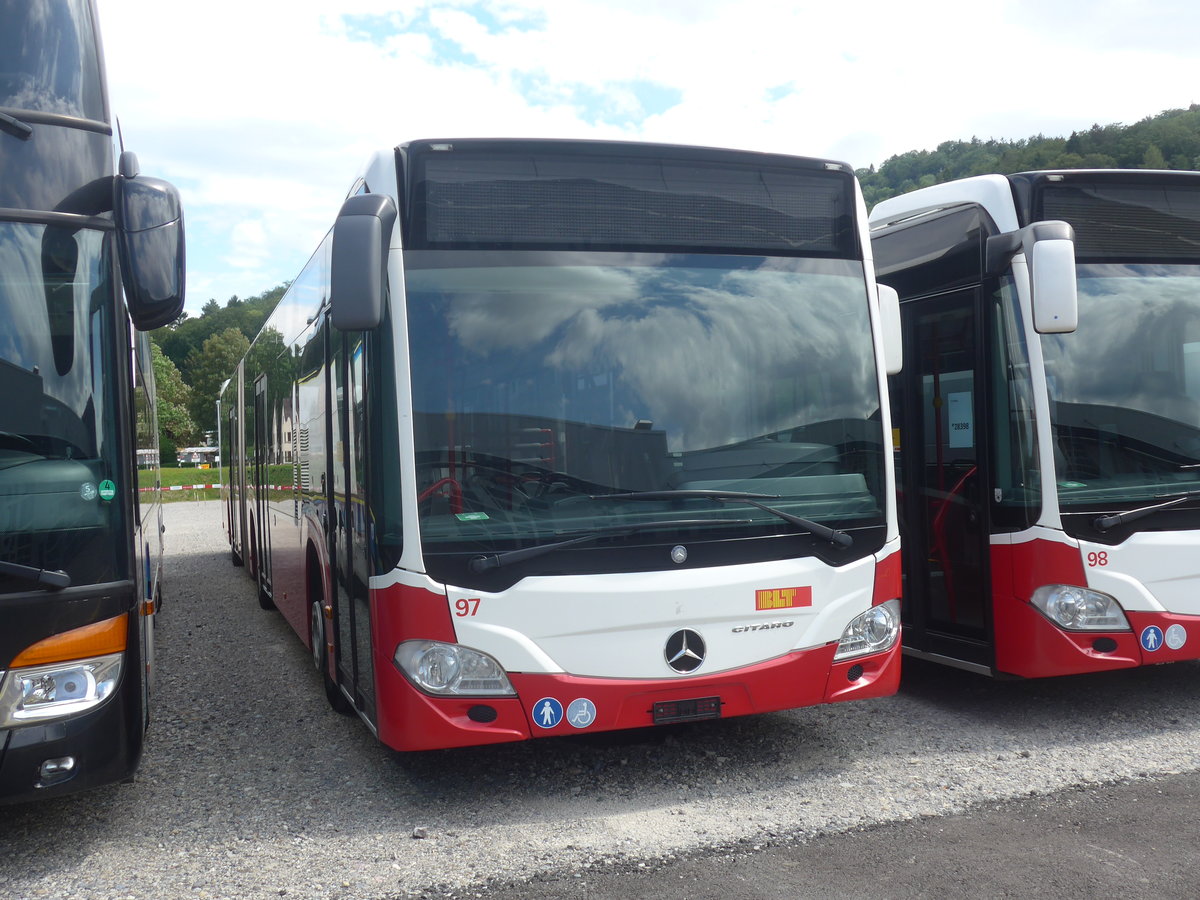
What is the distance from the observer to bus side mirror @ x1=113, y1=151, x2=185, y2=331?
416 centimetres

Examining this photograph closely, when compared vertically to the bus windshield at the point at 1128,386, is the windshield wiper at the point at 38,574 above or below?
below

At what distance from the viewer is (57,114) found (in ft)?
13.9

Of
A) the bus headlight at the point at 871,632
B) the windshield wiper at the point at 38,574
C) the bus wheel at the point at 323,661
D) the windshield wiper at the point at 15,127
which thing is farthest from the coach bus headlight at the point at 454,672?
the windshield wiper at the point at 15,127

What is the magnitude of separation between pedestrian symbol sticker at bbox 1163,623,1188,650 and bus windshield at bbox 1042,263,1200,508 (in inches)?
26.9

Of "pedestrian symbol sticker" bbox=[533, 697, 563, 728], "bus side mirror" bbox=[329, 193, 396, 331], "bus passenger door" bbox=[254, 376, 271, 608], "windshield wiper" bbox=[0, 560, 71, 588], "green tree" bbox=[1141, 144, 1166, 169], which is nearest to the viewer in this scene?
"windshield wiper" bbox=[0, 560, 71, 588]

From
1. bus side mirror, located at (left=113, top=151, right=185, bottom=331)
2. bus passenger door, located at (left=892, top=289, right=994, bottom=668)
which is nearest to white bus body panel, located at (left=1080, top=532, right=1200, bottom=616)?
bus passenger door, located at (left=892, top=289, right=994, bottom=668)

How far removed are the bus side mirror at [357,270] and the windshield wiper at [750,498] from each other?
3.91ft

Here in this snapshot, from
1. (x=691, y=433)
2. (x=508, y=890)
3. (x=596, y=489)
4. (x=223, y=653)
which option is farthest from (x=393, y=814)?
(x=223, y=653)

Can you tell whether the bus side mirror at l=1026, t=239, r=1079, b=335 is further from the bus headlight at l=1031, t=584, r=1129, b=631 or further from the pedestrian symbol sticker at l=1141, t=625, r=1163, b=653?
the pedestrian symbol sticker at l=1141, t=625, r=1163, b=653

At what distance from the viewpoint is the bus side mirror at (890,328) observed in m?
5.50

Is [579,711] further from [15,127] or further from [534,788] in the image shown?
[15,127]

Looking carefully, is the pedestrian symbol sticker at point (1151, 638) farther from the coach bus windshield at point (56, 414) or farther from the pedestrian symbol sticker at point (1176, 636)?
the coach bus windshield at point (56, 414)

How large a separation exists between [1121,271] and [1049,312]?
1.17 m

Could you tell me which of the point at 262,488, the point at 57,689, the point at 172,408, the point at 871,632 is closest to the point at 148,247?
the point at 57,689
